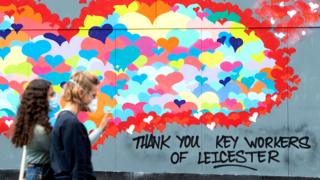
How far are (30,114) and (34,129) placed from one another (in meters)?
0.10

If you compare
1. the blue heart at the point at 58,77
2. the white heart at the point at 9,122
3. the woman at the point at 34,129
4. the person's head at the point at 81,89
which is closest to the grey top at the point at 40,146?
the woman at the point at 34,129

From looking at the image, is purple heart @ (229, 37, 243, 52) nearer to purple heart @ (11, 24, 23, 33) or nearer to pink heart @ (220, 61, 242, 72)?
pink heart @ (220, 61, 242, 72)

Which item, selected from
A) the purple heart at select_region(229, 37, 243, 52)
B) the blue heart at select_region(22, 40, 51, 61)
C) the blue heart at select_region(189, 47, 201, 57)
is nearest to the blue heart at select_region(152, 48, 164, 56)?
the blue heart at select_region(189, 47, 201, 57)

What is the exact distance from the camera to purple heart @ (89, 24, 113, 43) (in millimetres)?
10008

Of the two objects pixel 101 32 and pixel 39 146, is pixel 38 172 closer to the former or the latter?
pixel 39 146

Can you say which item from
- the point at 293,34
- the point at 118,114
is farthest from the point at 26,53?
the point at 293,34

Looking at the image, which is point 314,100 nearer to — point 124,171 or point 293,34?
point 293,34

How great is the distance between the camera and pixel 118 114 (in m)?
10.0

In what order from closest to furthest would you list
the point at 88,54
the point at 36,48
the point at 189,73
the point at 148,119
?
the point at 189,73 < the point at 148,119 < the point at 88,54 < the point at 36,48

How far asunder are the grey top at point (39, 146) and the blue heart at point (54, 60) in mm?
5837

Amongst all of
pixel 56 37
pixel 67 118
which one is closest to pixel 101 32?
pixel 56 37

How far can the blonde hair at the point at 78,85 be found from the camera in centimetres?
409

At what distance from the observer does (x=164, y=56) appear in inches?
389

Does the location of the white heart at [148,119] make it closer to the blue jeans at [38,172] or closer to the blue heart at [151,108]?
the blue heart at [151,108]
